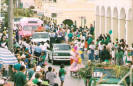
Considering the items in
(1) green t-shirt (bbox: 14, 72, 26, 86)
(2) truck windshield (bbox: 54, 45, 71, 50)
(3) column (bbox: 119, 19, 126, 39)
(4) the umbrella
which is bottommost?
(2) truck windshield (bbox: 54, 45, 71, 50)

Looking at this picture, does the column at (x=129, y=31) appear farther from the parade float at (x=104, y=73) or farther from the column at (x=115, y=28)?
the parade float at (x=104, y=73)

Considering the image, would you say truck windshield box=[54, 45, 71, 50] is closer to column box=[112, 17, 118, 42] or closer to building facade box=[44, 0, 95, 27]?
column box=[112, 17, 118, 42]

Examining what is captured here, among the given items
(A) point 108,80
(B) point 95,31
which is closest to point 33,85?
(A) point 108,80

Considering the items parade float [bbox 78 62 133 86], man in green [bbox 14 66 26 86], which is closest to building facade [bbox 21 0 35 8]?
parade float [bbox 78 62 133 86]

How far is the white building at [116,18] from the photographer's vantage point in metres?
37.1

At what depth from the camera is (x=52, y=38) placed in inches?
1704

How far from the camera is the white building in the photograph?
37062 mm

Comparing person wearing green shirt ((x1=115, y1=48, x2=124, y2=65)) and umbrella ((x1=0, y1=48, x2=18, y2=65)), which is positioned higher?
umbrella ((x1=0, y1=48, x2=18, y2=65))

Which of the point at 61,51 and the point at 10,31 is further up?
the point at 10,31

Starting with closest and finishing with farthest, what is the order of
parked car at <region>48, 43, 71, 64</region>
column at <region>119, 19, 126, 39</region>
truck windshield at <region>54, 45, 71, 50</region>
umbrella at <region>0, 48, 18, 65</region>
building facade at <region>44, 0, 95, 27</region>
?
umbrella at <region>0, 48, 18, 65</region> < parked car at <region>48, 43, 71, 64</region> < truck windshield at <region>54, 45, 71, 50</region> < column at <region>119, 19, 126, 39</region> < building facade at <region>44, 0, 95, 27</region>

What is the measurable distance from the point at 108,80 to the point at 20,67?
2.91 metres

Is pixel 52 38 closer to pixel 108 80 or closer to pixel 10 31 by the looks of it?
pixel 10 31

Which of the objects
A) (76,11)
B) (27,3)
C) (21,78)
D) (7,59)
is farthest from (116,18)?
(27,3)

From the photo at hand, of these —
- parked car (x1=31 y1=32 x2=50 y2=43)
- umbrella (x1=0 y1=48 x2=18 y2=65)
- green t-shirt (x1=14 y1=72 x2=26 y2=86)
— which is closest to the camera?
green t-shirt (x1=14 y1=72 x2=26 y2=86)
